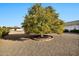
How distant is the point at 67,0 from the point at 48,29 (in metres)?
0.73

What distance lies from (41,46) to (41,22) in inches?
21.2

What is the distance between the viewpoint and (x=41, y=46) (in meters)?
4.43

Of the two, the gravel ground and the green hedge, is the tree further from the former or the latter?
the green hedge

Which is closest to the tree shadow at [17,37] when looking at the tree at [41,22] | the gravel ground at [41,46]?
the gravel ground at [41,46]

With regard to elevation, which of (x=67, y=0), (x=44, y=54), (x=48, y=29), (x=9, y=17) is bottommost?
(x=44, y=54)

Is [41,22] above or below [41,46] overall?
above

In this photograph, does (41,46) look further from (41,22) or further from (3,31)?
(3,31)

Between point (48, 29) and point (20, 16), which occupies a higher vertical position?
point (20, 16)

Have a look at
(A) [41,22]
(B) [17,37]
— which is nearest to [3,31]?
(B) [17,37]

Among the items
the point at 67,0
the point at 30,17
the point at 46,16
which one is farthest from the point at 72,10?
the point at 30,17

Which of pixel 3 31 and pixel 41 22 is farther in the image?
pixel 41 22

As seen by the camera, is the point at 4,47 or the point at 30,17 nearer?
the point at 4,47

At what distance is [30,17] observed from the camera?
464cm

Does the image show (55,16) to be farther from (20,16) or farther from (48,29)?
(20,16)
